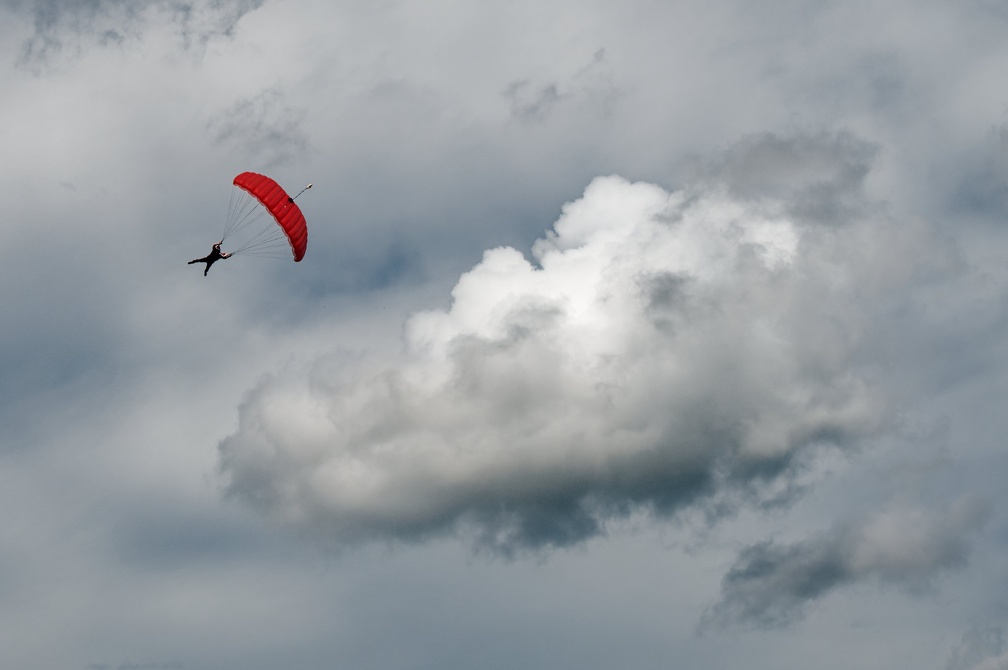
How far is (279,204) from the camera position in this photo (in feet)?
502

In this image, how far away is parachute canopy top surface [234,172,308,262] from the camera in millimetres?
151875

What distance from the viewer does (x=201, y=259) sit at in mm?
152875

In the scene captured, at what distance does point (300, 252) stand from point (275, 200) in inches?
252

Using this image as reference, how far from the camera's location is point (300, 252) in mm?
156375

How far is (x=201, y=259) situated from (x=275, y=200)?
9.27m

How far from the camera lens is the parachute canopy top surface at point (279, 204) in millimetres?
151875

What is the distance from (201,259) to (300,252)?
9909mm
